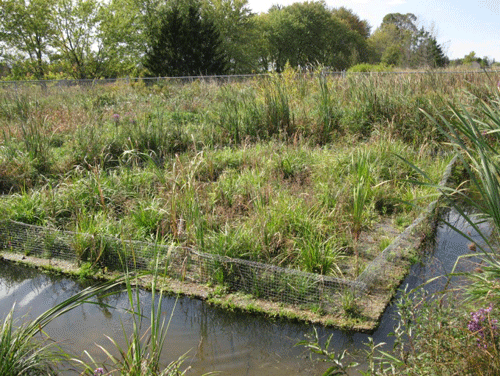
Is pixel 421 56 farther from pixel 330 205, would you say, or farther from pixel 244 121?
pixel 330 205

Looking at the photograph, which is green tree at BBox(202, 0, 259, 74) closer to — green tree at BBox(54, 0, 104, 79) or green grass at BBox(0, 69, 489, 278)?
green tree at BBox(54, 0, 104, 79)

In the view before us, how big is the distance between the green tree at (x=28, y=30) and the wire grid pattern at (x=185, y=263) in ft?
104

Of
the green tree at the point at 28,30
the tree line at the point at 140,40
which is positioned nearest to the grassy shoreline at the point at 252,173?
the tree line at the point at 140,40

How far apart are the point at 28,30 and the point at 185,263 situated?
1312 inches

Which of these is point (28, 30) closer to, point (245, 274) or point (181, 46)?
point (181, 46)

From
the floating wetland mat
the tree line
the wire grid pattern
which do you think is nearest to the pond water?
the floating wetland mat

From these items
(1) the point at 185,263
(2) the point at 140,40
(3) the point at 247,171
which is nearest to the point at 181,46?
(2) the point at 140,40

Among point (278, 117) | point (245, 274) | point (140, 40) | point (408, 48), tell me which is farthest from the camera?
point (408, 48)

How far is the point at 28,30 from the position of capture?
31172mm

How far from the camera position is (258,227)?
4012 mm

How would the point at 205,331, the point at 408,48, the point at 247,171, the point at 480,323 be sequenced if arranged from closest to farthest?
the point at 480,323 < the point at 205,331 < the point at 247,171 < the point at 408,48

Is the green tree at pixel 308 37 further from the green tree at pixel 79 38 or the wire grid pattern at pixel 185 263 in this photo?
the wire grid pattern at pixel 185 263

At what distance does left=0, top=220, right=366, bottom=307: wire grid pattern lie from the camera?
333cm

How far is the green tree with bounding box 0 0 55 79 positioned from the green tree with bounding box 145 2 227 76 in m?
8.80
